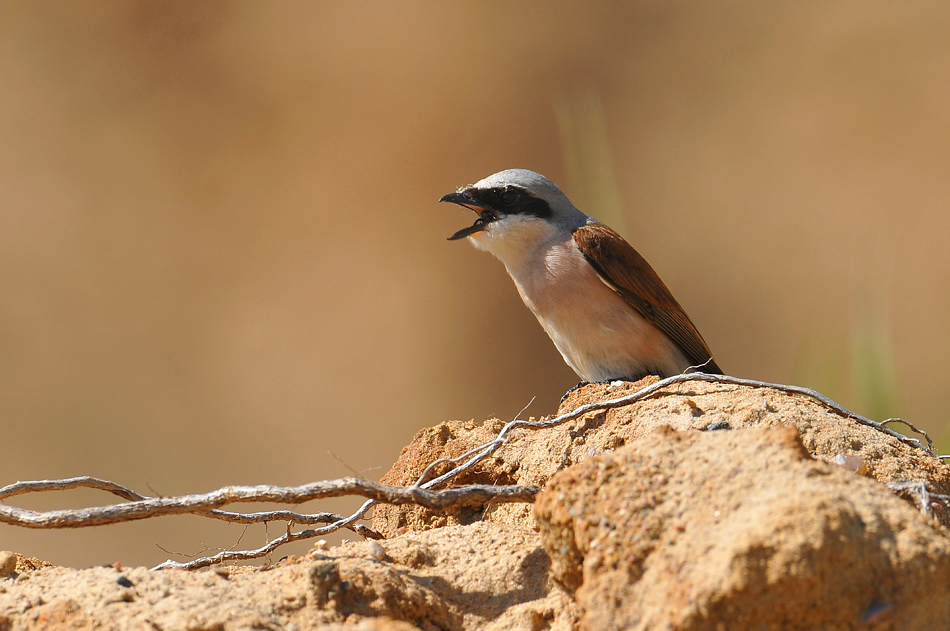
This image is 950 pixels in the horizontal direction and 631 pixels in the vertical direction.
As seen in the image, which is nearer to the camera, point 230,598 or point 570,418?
point 230,598

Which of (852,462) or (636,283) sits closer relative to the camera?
(852,462)

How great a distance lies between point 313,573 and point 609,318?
8.74ft

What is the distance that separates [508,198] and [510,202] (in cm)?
2

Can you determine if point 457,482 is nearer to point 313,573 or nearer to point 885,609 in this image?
point 313,573

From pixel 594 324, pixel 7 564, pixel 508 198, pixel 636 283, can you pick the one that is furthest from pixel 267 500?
pixel 508 198

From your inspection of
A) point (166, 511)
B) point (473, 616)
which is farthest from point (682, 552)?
point (166, 511)

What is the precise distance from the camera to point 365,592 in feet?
6.19

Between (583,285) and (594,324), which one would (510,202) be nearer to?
(583,285)

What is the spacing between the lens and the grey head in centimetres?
454

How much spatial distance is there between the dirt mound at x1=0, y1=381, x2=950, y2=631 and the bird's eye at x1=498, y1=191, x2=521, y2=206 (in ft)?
7.83

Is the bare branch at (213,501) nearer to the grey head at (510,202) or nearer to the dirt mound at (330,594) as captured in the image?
the dirt mound at (330,594)

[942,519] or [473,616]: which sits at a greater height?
[473,616]

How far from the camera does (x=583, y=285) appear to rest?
4309 mm

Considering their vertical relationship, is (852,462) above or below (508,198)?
below
